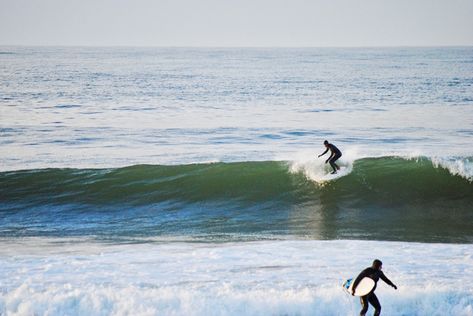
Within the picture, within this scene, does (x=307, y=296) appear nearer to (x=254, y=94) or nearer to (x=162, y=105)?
(x=162, y=105)

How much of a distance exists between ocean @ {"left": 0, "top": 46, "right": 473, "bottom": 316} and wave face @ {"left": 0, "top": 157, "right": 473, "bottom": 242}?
0.06m

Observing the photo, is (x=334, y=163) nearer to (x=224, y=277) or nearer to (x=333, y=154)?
(x=333, y=154)

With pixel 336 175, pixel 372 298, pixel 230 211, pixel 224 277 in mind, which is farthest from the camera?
pixel 336 175

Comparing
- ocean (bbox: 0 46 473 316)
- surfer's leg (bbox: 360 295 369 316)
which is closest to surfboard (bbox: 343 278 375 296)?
surfer's leg (bbox: 360 295 369 316)

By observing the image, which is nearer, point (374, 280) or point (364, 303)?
point (374, 280)

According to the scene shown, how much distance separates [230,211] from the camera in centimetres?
1742

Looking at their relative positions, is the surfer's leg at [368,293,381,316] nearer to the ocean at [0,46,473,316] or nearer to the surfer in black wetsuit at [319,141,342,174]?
the ocean at [0,46,473,316]

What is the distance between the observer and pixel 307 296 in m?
10.1

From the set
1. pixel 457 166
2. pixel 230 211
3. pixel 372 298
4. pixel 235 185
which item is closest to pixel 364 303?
pixel 372 298

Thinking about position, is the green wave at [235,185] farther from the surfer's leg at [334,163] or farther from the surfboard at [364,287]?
the surfboard at [364,287]

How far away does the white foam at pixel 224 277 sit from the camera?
9.91m

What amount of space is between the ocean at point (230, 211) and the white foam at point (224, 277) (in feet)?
0.10

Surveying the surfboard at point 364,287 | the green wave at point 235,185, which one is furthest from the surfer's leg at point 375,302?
the green wave at point 235,185

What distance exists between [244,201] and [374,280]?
372 inches
